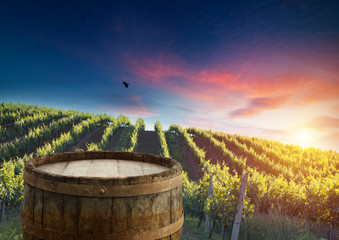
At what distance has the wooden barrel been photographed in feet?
6.30

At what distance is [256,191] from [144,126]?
82.6ft

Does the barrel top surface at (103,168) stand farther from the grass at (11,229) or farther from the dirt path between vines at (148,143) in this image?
the dirt path between vines at (148,143)

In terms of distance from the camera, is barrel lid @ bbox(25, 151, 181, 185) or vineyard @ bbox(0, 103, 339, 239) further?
vineyard @ bbox(0, 103, 339, 239)

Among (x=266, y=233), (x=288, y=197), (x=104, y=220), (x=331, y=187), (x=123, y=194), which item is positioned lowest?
(x=266, y=233)

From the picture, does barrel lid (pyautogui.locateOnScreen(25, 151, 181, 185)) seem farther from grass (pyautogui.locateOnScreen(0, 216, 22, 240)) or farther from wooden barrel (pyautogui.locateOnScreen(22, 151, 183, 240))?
grass (pyautogui.locateOnScreen(0, 216, 22, 240))

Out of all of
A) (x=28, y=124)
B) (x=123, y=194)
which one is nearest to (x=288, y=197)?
(x=123, y=194)

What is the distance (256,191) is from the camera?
11172mm

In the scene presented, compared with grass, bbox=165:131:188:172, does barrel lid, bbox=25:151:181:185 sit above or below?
above

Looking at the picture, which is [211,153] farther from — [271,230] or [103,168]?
[103,168]

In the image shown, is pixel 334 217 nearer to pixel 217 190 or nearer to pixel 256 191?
pixel 256 191

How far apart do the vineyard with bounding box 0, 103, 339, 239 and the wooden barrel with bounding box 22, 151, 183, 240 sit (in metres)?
7.23

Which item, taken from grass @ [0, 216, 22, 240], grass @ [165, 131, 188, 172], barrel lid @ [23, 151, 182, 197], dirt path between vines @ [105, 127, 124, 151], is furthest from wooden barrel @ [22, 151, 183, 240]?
dirt path between vines @ [105, 127, 124, 151]

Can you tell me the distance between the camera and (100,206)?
1.93m

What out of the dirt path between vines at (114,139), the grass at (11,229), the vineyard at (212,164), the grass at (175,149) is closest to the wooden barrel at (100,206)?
the grass at (11,229)
